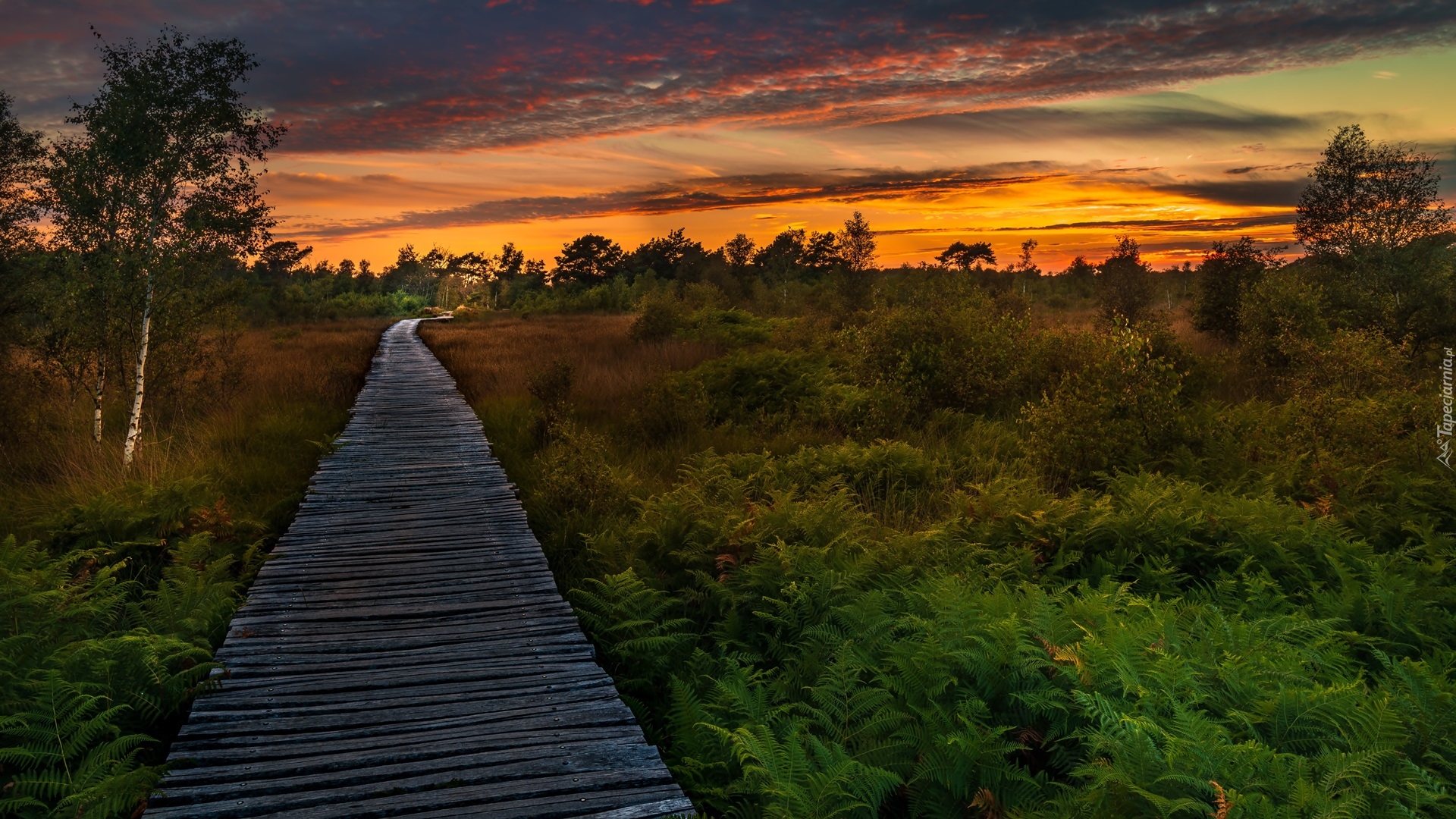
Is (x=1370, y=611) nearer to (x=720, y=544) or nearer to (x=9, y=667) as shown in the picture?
(x=720, y=544)

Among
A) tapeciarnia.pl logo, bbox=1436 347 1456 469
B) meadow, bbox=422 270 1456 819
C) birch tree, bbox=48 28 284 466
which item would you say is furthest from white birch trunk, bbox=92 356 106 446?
tapeciarnia.pl logo, bbox=1436 347 1456 469

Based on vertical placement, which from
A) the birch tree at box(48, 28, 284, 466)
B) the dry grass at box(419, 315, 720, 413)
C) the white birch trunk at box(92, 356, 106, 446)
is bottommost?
the dry grass at box(419, 315, 720, 413)

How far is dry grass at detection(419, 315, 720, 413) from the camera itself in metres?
14.3

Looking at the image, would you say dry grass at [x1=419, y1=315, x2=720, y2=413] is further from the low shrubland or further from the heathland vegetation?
the low shrubland

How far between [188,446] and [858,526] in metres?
8.86

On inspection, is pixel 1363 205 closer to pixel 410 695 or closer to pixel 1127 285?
pixel 1127 285

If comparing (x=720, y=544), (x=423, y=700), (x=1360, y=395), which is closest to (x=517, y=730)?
(x=423, y=700)

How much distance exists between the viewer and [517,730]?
380 cm

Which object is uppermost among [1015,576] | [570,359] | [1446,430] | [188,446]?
[1446,430]

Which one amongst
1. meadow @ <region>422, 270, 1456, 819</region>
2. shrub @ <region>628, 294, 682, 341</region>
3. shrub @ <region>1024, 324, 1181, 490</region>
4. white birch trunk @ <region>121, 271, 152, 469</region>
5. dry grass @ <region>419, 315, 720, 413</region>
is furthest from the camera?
shrub @ <region>628, 294, 682, 341</region>

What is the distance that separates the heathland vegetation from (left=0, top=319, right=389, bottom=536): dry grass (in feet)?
0.25

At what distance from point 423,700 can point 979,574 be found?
3.86 meters

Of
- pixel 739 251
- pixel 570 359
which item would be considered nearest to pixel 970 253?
pixel 739 251

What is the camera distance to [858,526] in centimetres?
648
